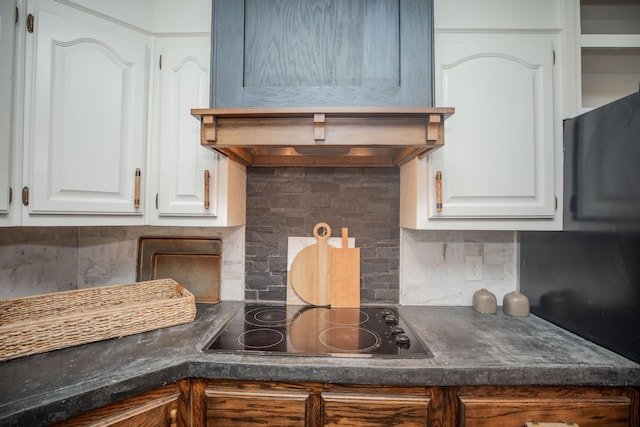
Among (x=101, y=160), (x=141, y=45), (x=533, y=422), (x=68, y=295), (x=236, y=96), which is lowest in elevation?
(x=533, y=422)

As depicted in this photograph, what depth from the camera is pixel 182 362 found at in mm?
915

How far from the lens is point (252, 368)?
3.03ft

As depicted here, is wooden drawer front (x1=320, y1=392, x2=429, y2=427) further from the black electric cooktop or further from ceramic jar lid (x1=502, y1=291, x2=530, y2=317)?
ceramic jar lid (x1=502, y1=291, x2=530, y2=317)

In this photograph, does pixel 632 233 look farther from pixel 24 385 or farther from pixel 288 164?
pixel 24 385

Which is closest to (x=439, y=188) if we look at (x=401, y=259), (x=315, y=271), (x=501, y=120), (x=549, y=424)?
(x=501, y=120)

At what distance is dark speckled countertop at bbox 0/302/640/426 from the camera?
2.52ft

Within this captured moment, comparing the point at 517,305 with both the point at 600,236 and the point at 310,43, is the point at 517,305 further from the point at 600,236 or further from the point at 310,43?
the point at 310,43

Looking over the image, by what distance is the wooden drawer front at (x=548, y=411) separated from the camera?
0.91 meters

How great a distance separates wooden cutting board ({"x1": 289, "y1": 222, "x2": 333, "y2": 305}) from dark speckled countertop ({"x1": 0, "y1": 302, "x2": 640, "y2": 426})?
553 millimetres

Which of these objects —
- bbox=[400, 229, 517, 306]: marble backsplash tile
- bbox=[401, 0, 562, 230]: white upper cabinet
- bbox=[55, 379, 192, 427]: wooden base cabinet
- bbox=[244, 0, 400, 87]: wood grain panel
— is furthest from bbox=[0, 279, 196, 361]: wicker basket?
bbox=[401, 0, 562, 230]: white upper cabinet

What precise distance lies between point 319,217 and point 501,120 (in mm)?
935

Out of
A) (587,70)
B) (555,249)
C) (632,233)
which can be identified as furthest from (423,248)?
(587,70)

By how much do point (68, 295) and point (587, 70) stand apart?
103 inches

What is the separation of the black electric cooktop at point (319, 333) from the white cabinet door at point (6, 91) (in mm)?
877
